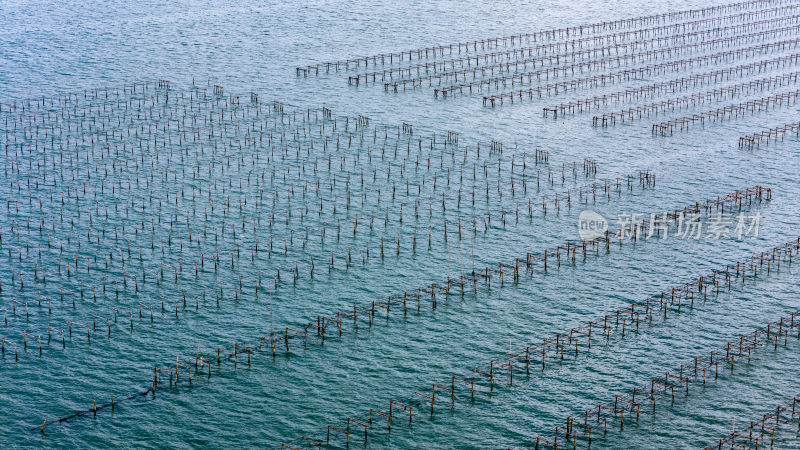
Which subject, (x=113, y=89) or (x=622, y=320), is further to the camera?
(x=113, y=89)

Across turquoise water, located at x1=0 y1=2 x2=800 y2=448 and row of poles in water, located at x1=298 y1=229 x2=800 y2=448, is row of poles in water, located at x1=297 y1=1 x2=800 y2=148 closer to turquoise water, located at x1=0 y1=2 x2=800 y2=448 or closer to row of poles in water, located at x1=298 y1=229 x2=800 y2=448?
turquoise water, located at x1=0 y1=2 x2=800 y2=448

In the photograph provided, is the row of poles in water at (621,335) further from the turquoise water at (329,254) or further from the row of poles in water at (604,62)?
the row of poles in water at (604,62)

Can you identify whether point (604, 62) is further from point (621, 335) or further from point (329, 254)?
point (621, 335)

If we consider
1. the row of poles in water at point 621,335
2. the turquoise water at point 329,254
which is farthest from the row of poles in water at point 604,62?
the row of poles in water at point 621,335

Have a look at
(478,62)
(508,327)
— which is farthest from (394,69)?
(508,327)

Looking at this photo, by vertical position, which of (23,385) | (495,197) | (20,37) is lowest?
(23,385)

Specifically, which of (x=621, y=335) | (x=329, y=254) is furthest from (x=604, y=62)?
(x=621, y=335)

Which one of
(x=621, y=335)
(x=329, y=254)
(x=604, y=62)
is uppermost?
(x=604, y=62)

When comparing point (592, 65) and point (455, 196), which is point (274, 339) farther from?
point (592, 65)

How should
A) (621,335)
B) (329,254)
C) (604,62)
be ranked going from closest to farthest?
1. (621,335)
2. (329,254)
3. (604,62)
